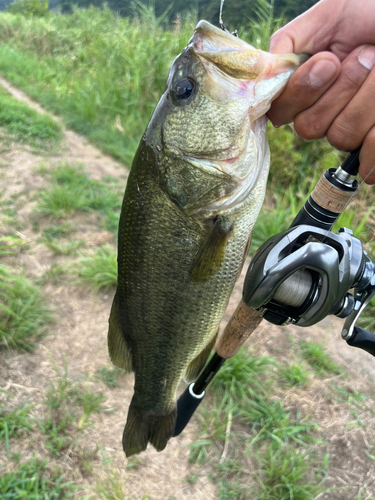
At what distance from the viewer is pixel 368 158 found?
1.01 m

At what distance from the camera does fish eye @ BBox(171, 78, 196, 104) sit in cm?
111

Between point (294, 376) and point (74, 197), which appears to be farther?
point (74, 197)

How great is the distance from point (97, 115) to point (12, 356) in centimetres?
468

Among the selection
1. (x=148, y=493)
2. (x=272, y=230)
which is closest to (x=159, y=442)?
(x=148, y=493)

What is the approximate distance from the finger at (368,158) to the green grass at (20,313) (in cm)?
213

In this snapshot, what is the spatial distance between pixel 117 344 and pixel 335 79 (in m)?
1.26

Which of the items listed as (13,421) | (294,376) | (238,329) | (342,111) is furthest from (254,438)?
(342,111)

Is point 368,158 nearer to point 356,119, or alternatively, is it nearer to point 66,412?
point 356,119

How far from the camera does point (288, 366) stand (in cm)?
233

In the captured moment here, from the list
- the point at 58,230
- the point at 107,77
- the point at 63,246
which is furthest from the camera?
the point at 107,77

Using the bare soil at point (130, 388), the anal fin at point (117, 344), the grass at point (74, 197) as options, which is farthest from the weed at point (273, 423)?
the grass at point (74, 197)

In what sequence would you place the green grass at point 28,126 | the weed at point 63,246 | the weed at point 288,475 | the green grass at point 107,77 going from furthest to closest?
the green grass at point 107,77, the green grass at point 28,126, the weed at point 63,246, the weed at point 288,475

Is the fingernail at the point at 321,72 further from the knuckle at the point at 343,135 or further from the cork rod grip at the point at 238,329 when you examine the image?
the cork rod grip at the point at 238,329

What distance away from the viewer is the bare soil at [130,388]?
179 centimetres
